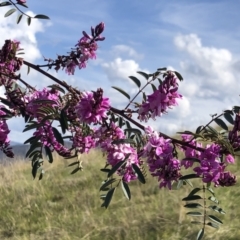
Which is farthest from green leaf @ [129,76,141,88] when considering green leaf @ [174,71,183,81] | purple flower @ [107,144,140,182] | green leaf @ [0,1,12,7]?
green leaf @ [0,1,12,7]

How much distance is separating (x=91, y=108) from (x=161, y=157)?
26 cm

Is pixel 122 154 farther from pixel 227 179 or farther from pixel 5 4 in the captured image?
pixel 5 4

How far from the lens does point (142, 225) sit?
16.7ft

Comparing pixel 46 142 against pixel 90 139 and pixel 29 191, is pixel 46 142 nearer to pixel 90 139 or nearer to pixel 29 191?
pixel 90 139

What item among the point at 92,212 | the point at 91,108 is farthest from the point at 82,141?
the point at 92,212

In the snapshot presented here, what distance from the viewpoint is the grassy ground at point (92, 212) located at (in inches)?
194

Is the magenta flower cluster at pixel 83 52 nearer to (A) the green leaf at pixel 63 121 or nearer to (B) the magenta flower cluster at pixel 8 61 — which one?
(B) the magenta flower cluster at pixel 8 61

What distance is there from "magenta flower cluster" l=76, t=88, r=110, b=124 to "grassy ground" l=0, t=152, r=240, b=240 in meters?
3.56

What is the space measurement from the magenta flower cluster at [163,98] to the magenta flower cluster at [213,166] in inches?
5.5

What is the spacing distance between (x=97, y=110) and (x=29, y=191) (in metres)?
6.05

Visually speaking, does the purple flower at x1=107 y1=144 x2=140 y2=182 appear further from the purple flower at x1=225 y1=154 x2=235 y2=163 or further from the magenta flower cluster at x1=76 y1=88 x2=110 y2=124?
the purple flower at x1=225 y1=154 x2=235 y2=163

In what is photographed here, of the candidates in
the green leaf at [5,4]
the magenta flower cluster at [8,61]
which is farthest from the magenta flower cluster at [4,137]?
the green leaf at [5,4]

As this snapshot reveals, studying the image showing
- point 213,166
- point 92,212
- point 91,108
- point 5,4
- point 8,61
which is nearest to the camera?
point 91,108

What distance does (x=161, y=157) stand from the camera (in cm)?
137
